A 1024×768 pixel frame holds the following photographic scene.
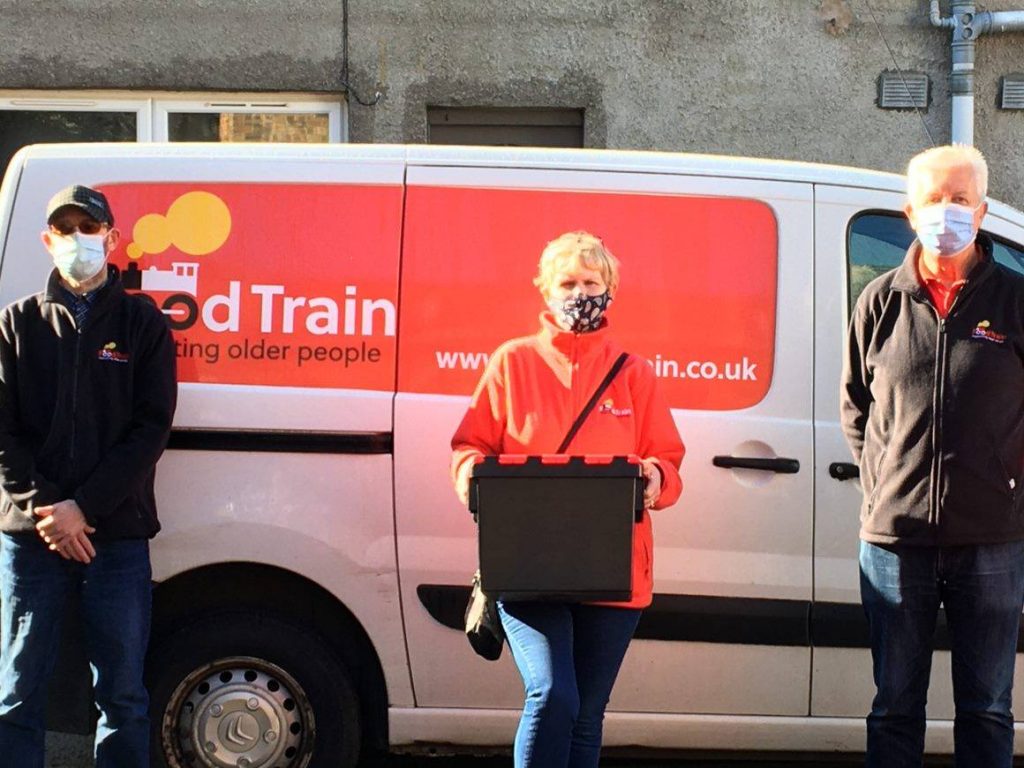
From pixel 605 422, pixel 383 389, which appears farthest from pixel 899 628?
pixel 383 389

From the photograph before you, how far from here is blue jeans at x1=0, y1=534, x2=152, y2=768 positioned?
135 inches

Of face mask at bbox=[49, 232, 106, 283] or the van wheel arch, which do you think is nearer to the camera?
face mask at bbox=[49, 232, 106, 283]

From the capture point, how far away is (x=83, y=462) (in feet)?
11.2

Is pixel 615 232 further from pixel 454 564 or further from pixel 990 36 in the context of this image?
pixel 990 36

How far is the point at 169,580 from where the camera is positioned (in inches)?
151

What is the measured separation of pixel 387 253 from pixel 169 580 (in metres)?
1.17

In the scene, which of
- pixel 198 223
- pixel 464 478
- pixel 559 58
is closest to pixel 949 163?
pixel 464 478

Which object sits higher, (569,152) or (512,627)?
(569,152)

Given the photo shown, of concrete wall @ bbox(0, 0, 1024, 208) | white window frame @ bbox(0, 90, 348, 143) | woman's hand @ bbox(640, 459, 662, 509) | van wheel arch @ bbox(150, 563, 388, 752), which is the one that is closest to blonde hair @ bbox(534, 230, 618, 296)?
woman's hand @ bbox(640, 459, 662, 509)

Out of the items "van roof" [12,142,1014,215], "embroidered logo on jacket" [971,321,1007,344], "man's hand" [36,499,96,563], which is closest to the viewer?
"embroidered logo on jacket" [971,321,1007,344]

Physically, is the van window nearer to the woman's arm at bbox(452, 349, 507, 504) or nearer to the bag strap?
the bag strap

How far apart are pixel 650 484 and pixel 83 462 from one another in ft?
4.99

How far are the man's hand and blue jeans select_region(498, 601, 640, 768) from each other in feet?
3.72

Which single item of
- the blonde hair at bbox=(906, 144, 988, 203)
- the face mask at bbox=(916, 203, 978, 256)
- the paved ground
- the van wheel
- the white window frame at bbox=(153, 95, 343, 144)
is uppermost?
the white window frame at bbox=(153, 95, 343, 144)
